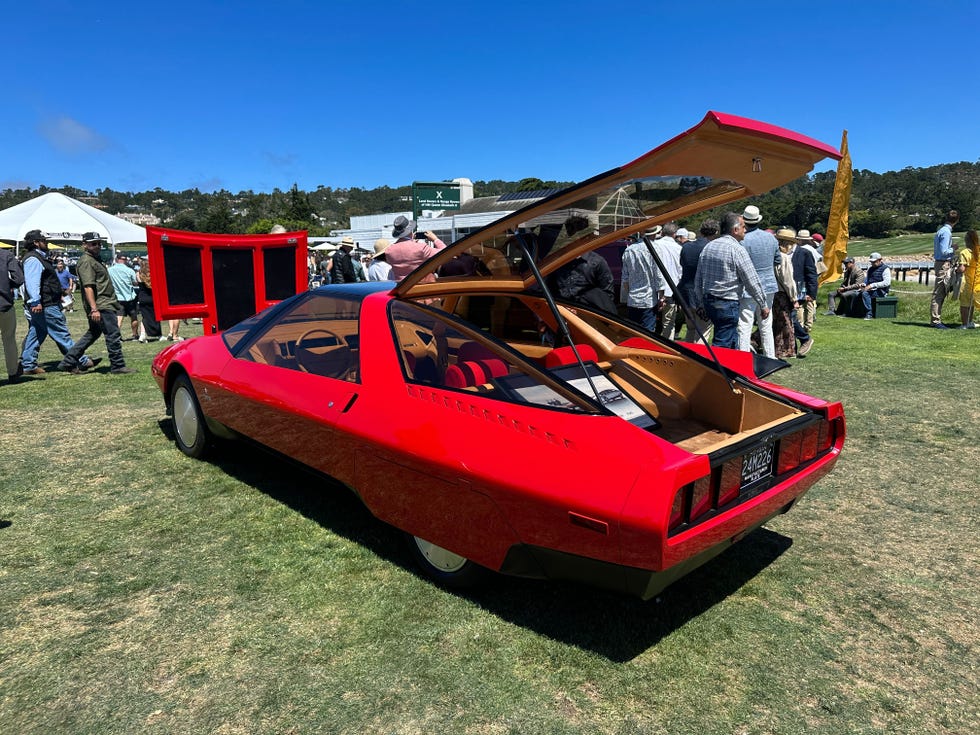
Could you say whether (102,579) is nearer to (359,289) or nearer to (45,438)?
(359,289)

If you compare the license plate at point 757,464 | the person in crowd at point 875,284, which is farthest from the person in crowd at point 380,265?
the person in crowd at point 875,284

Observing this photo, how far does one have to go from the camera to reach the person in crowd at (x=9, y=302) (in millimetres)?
6816

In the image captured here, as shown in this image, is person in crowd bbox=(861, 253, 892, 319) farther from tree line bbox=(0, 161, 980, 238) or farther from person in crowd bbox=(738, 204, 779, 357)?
tree line bbox=(0, 161, 980, 238)

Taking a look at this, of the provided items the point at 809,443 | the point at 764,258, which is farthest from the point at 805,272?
the point at 809,443

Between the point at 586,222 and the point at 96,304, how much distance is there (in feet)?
22.9

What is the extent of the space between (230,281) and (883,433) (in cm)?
613

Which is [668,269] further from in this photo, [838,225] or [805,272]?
[838,225]

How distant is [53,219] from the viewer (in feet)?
71.6

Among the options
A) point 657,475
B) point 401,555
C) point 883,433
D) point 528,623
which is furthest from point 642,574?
point 883,433

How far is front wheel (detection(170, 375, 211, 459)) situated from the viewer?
448 centimetres

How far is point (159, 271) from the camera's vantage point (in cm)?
586

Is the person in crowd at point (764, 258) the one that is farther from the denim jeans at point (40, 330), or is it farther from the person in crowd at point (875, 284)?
the denim jeans at point (40, 330)

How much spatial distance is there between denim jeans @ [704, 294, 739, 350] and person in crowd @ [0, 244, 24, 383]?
731cm

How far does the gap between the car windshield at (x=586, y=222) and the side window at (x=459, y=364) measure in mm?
376
